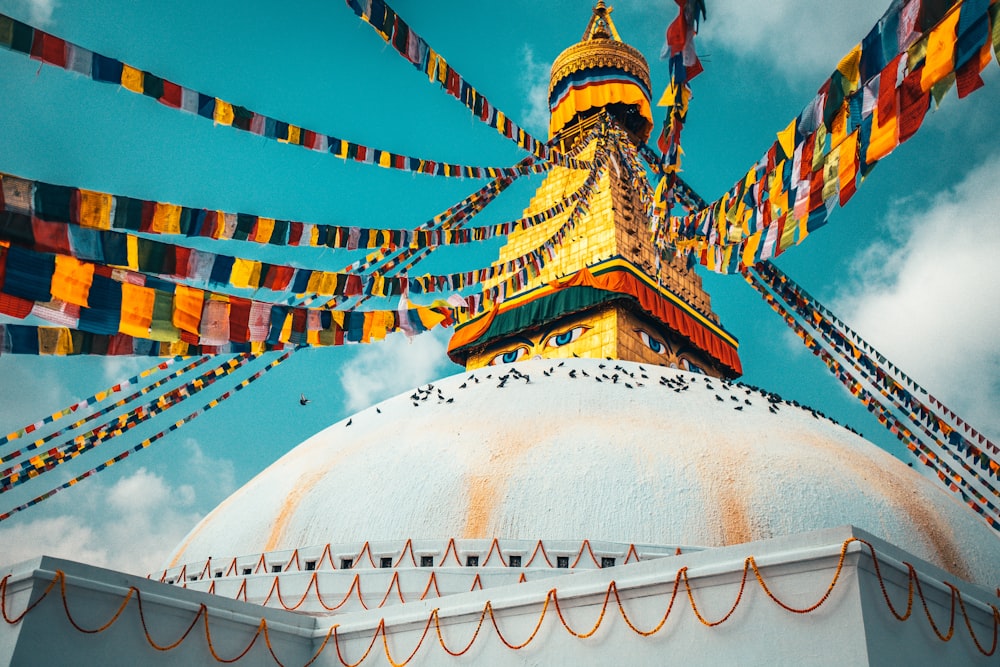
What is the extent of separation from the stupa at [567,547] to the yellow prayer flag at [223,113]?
2.86 metres

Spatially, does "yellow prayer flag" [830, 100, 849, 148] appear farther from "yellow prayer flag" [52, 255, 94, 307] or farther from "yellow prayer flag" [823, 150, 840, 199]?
"yellow prayer flag" [52, 255, 94, 307]

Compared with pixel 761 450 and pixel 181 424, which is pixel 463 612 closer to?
pixel 761 450

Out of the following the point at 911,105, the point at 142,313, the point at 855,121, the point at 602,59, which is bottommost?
the point at 142,313

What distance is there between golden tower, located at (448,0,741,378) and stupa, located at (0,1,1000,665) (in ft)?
6.17

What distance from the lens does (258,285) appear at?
5172 millimetres

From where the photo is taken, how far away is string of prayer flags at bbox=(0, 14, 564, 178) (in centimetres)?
402

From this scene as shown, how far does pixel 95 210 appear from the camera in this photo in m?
4.15

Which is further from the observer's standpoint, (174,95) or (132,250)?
(174,95)

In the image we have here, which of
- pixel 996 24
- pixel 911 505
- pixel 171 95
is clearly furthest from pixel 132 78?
pixel 911 505

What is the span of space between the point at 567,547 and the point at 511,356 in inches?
248

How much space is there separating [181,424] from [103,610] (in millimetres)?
4967

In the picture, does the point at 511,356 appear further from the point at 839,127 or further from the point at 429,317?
the point at 839,127

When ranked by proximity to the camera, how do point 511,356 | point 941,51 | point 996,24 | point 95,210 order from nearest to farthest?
point 996,24
point 941,51
point 95,210
point 511,356

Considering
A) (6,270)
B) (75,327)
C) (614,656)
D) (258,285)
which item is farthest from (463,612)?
(6,270)
